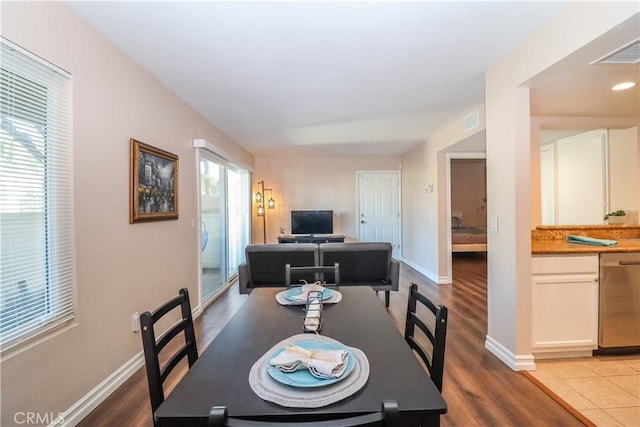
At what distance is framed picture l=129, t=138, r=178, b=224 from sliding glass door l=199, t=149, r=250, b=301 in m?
0.77

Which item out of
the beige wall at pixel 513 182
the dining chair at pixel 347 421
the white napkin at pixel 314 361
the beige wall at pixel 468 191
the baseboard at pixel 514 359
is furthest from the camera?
the beige wall at pixel 468 191

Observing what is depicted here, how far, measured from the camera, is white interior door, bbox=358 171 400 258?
6848 millimetres

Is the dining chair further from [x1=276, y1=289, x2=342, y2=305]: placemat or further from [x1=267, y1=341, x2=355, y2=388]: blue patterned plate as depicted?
[x1=276, y1=289, x2=342, y2=305]: placemat

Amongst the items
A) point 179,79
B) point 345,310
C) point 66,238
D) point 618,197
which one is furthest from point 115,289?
point 618,197

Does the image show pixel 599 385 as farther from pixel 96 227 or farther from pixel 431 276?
pixel 96 227

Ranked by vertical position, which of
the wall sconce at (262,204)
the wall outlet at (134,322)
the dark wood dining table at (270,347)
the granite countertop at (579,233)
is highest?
the wall sconce at (262,204)

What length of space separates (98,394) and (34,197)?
4.33 ft

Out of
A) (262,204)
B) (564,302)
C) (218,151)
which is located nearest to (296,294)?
(564,302)

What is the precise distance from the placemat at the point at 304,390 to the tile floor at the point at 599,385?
5.89 ft

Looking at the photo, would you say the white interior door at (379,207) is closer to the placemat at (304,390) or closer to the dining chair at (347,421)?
the placemat at (304,390)

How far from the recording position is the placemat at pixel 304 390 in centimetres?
81

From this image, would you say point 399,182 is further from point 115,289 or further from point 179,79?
point 115,289

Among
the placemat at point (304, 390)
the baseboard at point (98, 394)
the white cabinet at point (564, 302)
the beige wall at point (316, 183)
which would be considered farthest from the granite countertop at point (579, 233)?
the beige wall at point (316, 183)

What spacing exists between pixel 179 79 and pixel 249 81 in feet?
2.08
